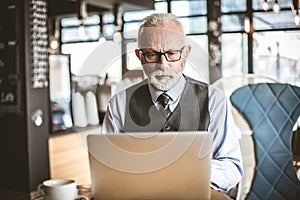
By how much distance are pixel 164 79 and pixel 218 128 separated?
0.33 metres

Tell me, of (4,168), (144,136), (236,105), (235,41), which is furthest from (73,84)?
(144,136)

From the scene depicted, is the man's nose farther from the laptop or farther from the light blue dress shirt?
the laptop

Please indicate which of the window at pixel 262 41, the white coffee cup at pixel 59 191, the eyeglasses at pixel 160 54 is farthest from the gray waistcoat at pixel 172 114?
the window at pixel 262 41

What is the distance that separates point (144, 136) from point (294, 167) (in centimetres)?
102

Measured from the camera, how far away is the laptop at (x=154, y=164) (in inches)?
44.2

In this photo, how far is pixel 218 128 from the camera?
5.78 ft

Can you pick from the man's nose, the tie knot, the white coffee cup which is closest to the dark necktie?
the tie knot

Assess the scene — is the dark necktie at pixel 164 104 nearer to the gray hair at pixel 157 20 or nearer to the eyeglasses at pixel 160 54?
the eyeglasses at pixel 160 54

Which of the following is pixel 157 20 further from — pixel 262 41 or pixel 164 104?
pixel 262 41

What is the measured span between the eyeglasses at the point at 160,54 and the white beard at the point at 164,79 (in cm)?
6

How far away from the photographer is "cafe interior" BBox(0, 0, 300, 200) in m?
1.90

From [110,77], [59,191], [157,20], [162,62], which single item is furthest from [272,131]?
[110,77]

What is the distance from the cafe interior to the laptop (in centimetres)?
81

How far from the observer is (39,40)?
3.26 meters
